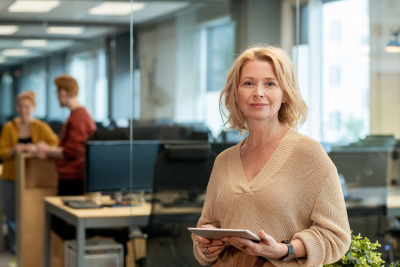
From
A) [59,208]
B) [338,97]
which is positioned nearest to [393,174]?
[338,97]

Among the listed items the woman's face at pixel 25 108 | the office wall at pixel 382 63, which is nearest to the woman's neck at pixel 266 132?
the office wall at pixel 382 63

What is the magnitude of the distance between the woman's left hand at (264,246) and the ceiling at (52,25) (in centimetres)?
531

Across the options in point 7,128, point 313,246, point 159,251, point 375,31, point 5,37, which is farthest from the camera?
point 5,37

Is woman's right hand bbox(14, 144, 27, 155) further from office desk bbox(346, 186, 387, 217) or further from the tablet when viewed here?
the tablet

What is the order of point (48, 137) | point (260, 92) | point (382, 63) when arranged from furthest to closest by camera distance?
point (48, 137), point (382, 63), point (260, 92)

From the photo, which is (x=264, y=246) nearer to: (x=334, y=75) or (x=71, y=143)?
(x=334, y=75)

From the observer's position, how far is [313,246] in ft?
5.94

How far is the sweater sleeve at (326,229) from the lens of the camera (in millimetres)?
1812

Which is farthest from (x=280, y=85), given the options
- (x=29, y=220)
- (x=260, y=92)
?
(x=29, y=220)

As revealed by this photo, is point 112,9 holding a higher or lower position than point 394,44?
higher

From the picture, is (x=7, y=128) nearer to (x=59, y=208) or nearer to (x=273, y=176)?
(x=59, y=208)

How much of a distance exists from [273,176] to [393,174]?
92.3 inches

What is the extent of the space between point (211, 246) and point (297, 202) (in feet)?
0.95

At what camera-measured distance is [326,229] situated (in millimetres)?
1816
